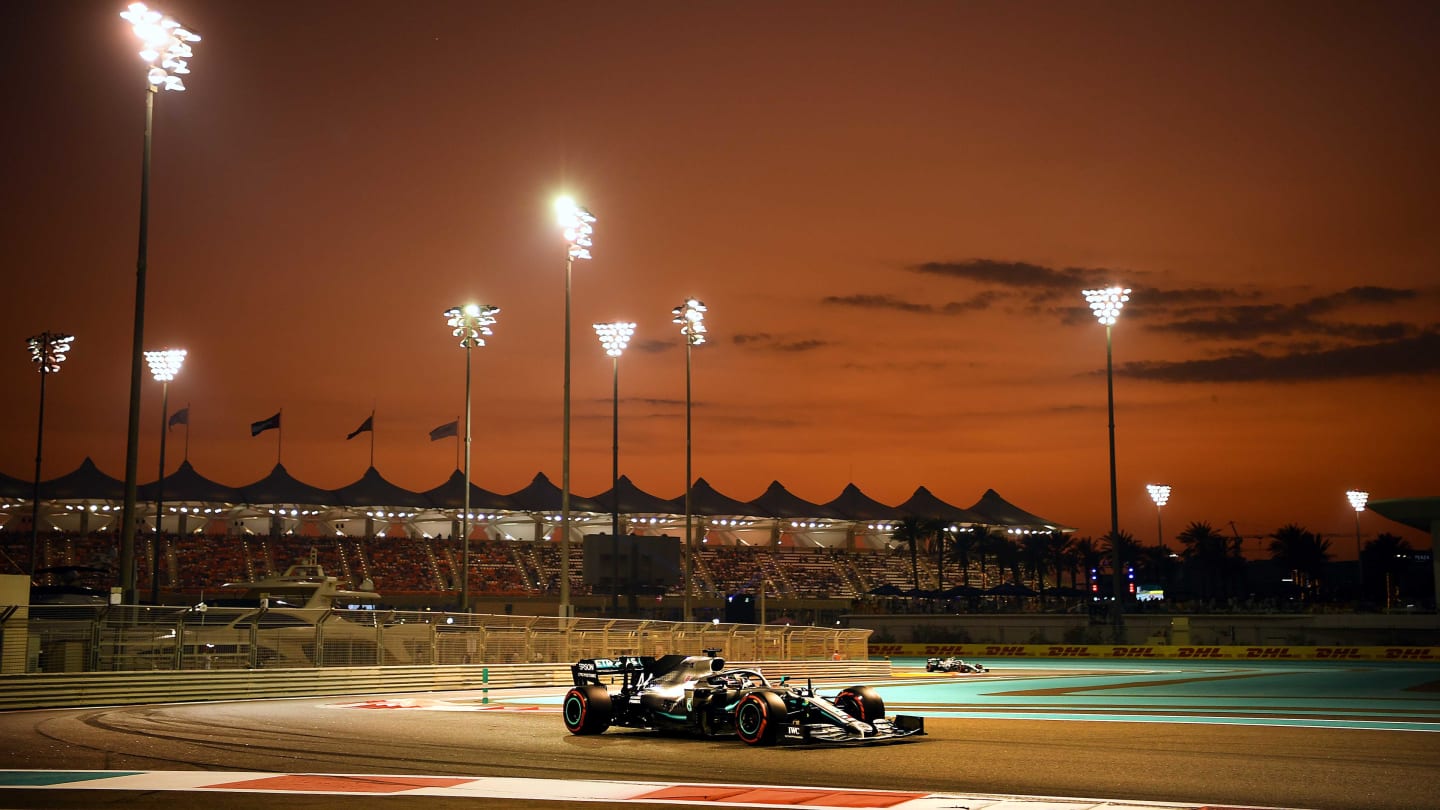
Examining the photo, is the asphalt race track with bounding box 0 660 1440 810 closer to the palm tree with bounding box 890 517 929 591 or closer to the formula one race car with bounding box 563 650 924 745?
the formula one race car with bounding box 563 650 924 745

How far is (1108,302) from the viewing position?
59438 mm

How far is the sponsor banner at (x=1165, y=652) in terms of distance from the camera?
180 feet

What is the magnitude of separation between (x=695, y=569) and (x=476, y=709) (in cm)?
7716

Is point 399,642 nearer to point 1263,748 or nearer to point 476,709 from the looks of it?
point 476,709

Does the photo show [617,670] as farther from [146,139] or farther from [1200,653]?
[1200,653]

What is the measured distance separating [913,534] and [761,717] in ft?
313

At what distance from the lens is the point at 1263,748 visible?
56.0 feet

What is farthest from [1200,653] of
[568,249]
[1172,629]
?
[568,249]

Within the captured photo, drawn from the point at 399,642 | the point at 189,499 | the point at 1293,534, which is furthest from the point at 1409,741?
the point at 1293,534

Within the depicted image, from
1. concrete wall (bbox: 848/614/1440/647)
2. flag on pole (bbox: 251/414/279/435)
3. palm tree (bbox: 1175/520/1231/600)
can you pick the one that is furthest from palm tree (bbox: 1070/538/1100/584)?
flag on pole (bbox: 251/414/279/435)

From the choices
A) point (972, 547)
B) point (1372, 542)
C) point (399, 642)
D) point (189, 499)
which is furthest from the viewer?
point (1372, 542)

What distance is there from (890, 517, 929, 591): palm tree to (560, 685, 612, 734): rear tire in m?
92.1

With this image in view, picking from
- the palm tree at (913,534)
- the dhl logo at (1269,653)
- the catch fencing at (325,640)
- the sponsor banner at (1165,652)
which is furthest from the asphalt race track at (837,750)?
the palm tree at (913,534)

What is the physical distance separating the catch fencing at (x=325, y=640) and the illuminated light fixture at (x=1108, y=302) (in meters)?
22.3
